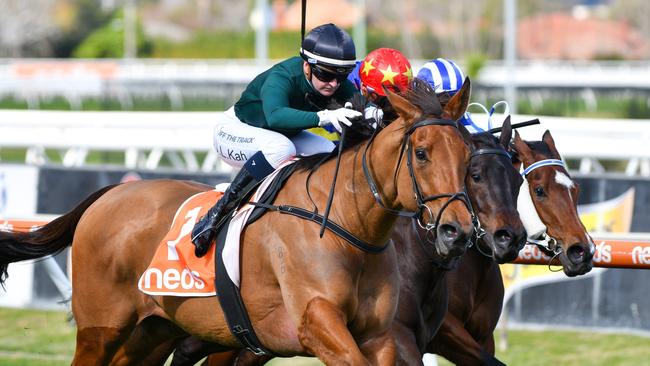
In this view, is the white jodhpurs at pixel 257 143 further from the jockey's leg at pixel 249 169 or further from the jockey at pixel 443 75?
the jockey at pixel 443 75

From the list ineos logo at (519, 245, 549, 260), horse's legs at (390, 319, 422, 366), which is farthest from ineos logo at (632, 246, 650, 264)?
horse's legs at (390, 319, 422, 366)

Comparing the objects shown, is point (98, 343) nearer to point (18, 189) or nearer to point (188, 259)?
point (188, 259)

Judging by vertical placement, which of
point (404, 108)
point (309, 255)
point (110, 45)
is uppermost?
point (404, 108)

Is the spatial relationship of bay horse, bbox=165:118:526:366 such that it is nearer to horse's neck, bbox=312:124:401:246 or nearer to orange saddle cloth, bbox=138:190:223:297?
horse's neck, bbox=312:124:401:246

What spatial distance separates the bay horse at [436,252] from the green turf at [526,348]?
7.65 ft

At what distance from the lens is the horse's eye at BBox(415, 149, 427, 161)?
4347mm

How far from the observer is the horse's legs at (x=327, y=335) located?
14.6ft

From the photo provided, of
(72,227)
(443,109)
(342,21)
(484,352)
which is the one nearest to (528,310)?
(484,352)

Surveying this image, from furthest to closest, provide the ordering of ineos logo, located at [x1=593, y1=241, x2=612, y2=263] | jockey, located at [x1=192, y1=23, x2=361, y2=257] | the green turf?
the green turf
ineos logo, located at [x1=593, y1=241, x2=612, y2=263]
jockey, located at [x1=192, y1=23, x2=361, y2=257]

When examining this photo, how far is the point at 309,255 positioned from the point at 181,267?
2.67ft

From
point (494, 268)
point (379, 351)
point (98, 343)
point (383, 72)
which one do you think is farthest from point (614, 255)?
point (98, 343)

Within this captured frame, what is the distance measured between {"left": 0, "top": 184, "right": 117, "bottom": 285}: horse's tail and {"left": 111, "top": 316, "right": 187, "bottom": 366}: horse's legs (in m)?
0.67

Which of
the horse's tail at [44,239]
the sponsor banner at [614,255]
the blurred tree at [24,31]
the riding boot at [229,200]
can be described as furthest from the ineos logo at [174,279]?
the blurred tree at [24,31]

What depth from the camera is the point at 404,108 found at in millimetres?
4516
